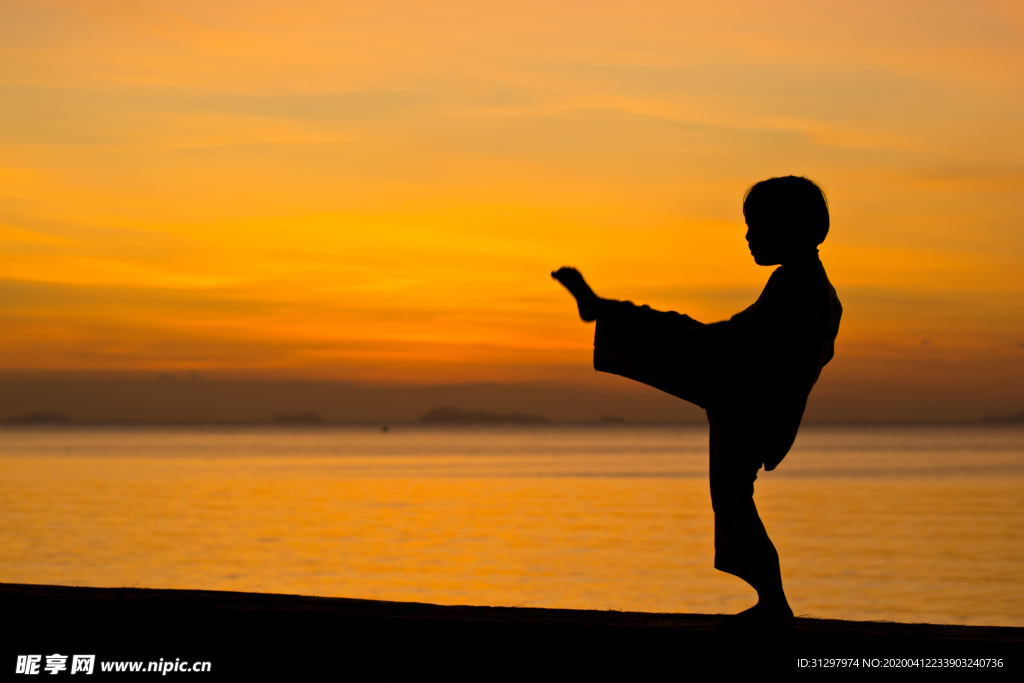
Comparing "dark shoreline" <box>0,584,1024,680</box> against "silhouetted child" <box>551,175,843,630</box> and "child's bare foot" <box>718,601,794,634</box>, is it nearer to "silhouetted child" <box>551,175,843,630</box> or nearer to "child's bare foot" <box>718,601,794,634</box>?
"child's bare foot" <box>718,601,794,634</box>

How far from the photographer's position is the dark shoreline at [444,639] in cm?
380

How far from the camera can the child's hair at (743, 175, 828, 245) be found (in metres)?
3.94

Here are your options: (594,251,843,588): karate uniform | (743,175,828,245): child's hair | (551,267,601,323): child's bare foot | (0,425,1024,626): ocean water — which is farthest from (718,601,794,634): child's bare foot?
(0,425,1024,626): ocean water

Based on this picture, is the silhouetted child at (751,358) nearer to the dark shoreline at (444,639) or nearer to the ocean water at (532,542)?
the dark shoreline at (444,639)

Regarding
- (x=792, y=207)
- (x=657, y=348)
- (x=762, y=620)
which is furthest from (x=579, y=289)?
(x=762, y=620)

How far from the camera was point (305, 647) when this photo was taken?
408 cm

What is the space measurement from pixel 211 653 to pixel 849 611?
17436 mm

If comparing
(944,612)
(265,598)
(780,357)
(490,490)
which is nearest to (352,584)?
(944,612)

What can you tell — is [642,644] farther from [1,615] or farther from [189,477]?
[189,477]

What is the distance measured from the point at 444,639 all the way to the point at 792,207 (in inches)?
85.8

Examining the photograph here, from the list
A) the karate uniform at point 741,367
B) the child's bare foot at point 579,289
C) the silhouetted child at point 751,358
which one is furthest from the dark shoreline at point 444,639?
the child's bare foot at point 579,289

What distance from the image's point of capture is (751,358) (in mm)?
3822

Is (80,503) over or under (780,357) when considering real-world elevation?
under

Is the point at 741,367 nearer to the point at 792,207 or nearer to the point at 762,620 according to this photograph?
the point at 792,207
